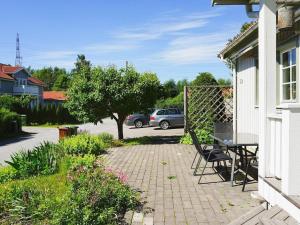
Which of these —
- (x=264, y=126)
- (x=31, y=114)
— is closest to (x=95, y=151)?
(x=264, y=126)

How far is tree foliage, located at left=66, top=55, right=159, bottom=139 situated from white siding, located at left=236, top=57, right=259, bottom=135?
456 cm

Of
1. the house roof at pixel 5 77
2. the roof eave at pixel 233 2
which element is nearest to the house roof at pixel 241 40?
the roof eave at pixel 233 2

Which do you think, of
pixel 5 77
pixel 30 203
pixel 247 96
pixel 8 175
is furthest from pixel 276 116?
pixel 5 77

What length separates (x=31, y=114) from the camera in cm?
3691

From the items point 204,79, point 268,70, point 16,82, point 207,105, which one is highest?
point 16,82

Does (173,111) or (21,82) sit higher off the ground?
(21,82)

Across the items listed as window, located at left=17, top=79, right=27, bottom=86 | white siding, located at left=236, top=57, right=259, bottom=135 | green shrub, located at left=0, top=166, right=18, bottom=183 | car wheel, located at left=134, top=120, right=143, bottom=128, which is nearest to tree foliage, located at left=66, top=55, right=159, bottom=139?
white siding, located at left=236, top=57, right=259, bottom=135

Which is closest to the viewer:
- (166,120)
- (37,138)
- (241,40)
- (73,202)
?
(73,202)

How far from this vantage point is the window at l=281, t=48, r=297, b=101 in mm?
8016

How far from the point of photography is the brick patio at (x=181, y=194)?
527 centimetres

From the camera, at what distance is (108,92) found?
15648mm

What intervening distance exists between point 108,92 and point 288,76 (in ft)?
28.3

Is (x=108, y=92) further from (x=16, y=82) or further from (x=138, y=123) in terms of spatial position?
(x=16, y=82)

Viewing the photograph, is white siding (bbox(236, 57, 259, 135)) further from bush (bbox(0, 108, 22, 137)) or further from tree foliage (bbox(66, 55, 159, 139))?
bush (bbox(0, 108, 22, 137))
